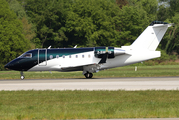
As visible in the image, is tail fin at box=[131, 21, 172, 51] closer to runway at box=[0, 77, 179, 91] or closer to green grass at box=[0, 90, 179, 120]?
runway at box=[0, 77, 179, 91]

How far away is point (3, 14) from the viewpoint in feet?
228

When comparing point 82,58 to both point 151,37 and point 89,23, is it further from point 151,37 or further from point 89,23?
point 89,23

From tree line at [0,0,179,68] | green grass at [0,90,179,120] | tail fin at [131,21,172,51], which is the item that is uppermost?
tree line at [0,0,179,68]

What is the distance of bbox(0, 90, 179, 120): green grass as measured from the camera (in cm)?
1399

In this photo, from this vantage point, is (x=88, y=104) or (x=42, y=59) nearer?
(x=88, y=104)

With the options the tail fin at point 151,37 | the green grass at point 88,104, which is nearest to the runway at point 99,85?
the green grass at point 88,104

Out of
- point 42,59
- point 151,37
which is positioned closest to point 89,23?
point 151,37

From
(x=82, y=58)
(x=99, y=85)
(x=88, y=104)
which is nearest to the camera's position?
(x=88, y=104)

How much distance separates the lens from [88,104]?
668 inches

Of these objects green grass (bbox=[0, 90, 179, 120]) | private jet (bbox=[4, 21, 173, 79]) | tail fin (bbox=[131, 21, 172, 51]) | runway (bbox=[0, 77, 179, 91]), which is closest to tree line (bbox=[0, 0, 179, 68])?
tail fin (bbox=[131, 21, 172, 51])

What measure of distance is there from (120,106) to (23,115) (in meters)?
4.74

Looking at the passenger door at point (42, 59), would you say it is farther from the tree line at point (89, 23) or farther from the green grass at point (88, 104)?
the tree line at point (89, 23)

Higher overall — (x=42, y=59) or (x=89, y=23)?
(x=89, y=23)

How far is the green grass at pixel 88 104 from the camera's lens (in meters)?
14.0
